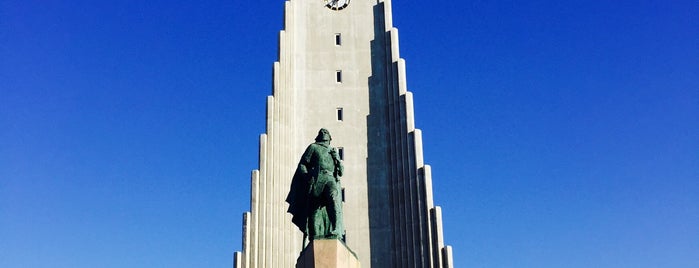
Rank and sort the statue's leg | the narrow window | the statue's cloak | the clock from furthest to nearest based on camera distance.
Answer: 1. the clock
2. the narrow window
3. the statue's cloak
4. the statue's leg

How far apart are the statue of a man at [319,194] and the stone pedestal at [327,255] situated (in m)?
0.27

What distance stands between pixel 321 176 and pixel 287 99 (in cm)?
1808

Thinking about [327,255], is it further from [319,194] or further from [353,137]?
[353,137]

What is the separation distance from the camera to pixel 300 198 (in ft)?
45.9

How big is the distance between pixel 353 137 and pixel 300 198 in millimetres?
17616

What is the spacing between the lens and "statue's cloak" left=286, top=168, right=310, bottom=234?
45.3ft

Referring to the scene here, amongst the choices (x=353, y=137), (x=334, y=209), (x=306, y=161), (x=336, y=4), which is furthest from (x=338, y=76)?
(x=334, y=209)

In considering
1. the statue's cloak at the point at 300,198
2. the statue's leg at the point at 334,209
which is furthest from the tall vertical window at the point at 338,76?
the statue's leg at the point at 334,209

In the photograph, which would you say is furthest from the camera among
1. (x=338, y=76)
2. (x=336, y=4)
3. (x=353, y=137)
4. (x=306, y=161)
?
(x=336, y=4)

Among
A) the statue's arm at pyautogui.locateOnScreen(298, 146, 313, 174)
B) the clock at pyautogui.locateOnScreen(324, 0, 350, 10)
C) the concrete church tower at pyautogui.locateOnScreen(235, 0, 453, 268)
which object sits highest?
the clock at pyautogui.locateOnScreen(324, 0, 350, 10)

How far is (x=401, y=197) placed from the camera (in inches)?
1175

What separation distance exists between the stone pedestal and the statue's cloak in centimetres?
85

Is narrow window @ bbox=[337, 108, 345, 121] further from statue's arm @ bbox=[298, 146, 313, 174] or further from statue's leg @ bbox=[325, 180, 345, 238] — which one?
statue's leg @ bbox=[325, 180, 345, 238]

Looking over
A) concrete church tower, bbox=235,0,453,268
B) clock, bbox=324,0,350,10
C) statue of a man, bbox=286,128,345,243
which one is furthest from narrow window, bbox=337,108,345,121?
statue of a man, bbox=286,128,345,243
